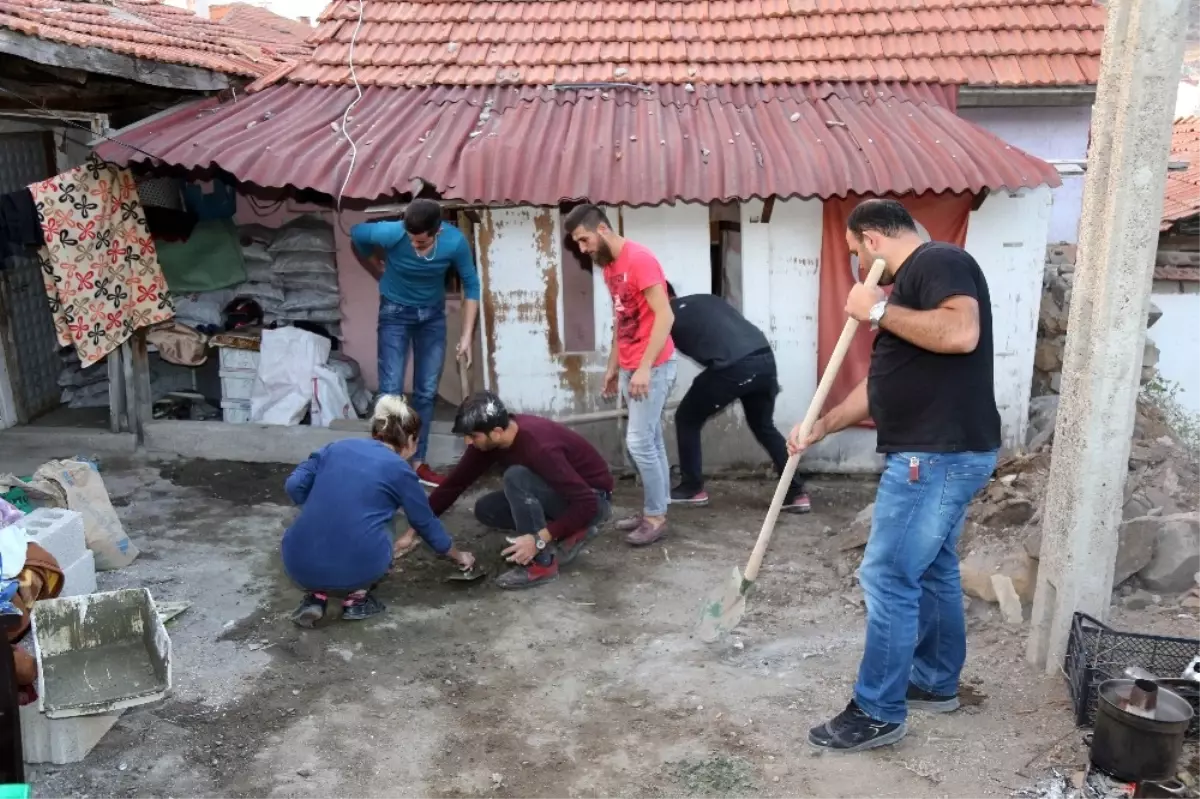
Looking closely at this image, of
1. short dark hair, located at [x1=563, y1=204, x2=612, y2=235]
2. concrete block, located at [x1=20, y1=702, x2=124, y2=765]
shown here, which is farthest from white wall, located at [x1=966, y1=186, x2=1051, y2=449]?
concrete block, located at [x1=20, y1=702, x2=124, y2=765]

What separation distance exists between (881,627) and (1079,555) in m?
1.00

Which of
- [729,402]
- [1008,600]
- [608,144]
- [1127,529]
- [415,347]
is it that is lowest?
[1008,600]

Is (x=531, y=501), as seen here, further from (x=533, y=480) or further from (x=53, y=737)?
(x=53, y=737)

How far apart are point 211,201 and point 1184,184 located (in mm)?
11352

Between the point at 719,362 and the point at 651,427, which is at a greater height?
the point at 719,362

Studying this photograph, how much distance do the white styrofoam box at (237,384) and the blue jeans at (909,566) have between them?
19.7 ft

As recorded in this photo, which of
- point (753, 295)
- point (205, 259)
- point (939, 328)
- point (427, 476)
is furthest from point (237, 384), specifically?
point (939, 328)

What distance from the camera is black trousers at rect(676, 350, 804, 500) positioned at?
641 centimetres

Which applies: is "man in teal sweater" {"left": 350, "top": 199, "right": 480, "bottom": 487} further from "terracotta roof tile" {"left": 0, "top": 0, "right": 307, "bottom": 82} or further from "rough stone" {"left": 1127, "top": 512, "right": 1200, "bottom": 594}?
"rough stone" {"left": 1127, "top": 512, "right": 1200, "bottom": 594}

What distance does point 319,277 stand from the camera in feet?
29.1

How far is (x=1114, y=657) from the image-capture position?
4.08 m

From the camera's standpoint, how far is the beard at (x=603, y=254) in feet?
19.1

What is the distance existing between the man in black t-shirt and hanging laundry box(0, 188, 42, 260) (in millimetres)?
5739

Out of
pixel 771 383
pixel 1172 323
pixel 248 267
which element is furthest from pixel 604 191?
pixel 1172 323
